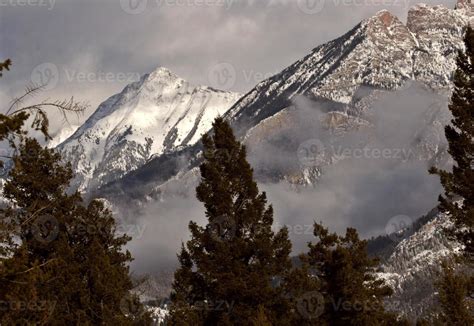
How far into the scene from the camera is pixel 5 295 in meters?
13.8

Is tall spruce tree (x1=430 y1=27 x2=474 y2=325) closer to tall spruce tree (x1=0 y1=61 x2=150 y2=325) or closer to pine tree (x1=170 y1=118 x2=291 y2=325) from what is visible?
pine tree (x1=170 y1=118 x2=291 y2=325)

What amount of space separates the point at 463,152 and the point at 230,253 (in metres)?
11.4

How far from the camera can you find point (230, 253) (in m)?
30.2

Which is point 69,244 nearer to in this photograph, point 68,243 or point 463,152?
point 68,243

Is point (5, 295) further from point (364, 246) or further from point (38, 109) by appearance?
point (364, 246)

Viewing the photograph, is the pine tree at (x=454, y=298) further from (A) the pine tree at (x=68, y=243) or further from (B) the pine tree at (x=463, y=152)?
(A) the pine tree at (x=68, y=243)

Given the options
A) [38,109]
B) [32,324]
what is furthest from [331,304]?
[38,109]

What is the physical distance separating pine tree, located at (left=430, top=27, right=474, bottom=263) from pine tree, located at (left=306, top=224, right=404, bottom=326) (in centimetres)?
525

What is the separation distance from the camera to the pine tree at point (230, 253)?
29.5 m

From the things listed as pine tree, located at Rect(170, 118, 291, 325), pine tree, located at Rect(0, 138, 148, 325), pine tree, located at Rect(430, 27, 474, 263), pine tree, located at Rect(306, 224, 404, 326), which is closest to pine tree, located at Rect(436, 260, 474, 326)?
pine tree, located at Rect(430, 27, 474, 263)

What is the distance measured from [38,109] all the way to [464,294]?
69.6 feet

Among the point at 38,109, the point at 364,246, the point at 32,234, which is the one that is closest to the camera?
the point at 38,109

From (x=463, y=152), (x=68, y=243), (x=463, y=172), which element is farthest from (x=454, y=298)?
(x=68, y=243)

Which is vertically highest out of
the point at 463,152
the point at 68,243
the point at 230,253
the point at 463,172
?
the point at 463,152
